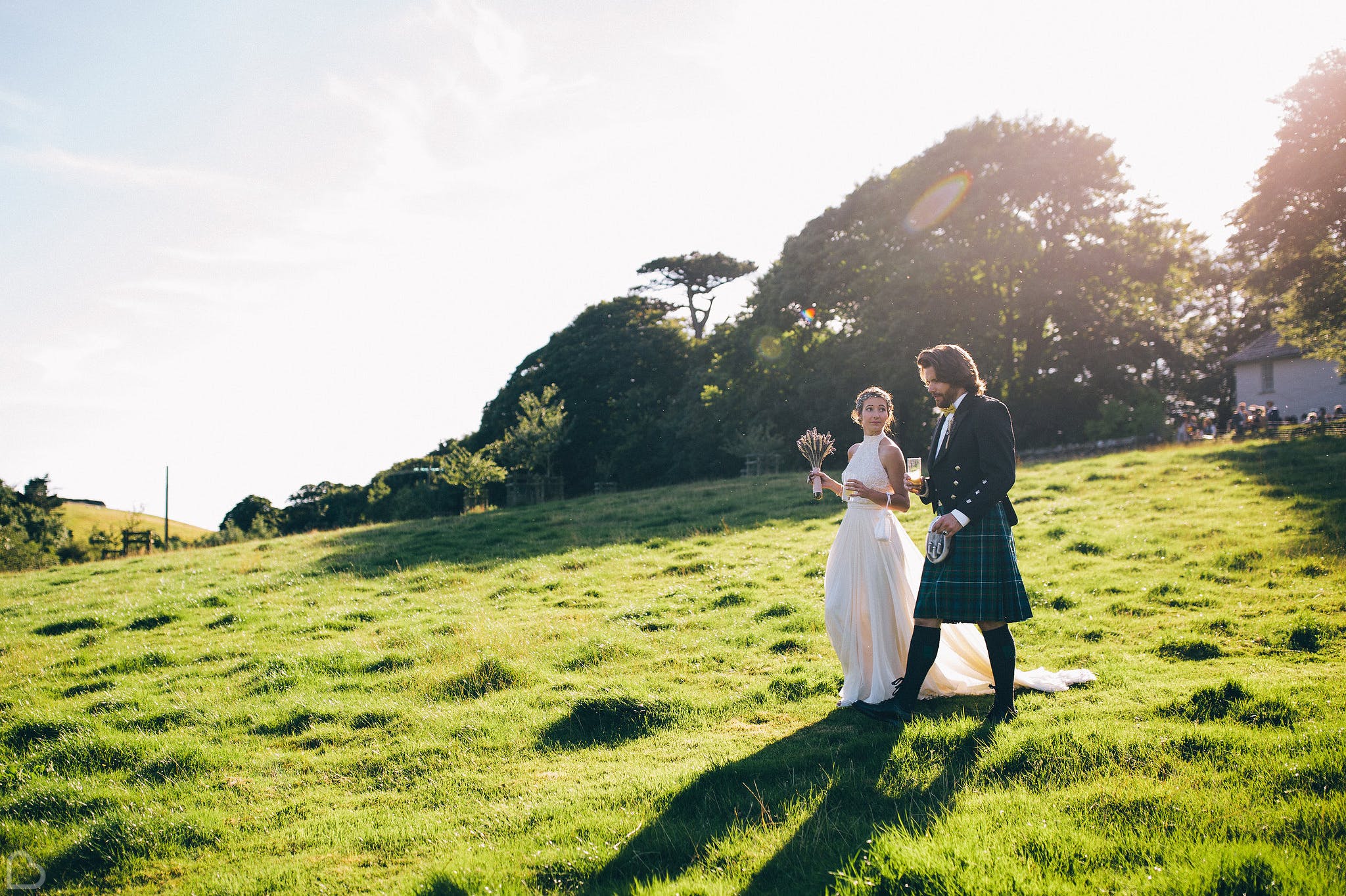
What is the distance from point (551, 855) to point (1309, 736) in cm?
460

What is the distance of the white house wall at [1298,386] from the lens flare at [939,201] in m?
23.0

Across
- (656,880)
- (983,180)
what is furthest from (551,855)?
(983,180)

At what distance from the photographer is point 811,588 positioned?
11.8m

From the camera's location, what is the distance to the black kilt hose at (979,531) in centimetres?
550

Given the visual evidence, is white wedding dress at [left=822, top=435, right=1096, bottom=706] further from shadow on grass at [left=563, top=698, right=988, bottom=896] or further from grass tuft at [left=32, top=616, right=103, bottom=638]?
grass tuft at [left=32, top=616, right=103, bottom=638]

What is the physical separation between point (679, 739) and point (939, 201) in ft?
101

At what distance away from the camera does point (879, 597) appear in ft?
21.0

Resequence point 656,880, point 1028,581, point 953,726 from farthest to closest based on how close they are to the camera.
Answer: point 1028,581 → point 953,726 → point 656,880

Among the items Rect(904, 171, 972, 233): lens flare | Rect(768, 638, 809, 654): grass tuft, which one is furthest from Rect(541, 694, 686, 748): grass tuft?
Rect(904, 171, 972, 233): lens flare

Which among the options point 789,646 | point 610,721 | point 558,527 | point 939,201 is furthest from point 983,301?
point 610,721

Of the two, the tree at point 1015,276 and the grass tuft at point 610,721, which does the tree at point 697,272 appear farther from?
the grass tuft at point 610,721

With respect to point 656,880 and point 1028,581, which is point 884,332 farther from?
point 656,880

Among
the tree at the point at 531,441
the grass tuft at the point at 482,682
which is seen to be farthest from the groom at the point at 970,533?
the tree at the point at 531,441

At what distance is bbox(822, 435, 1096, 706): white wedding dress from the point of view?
6391mm
